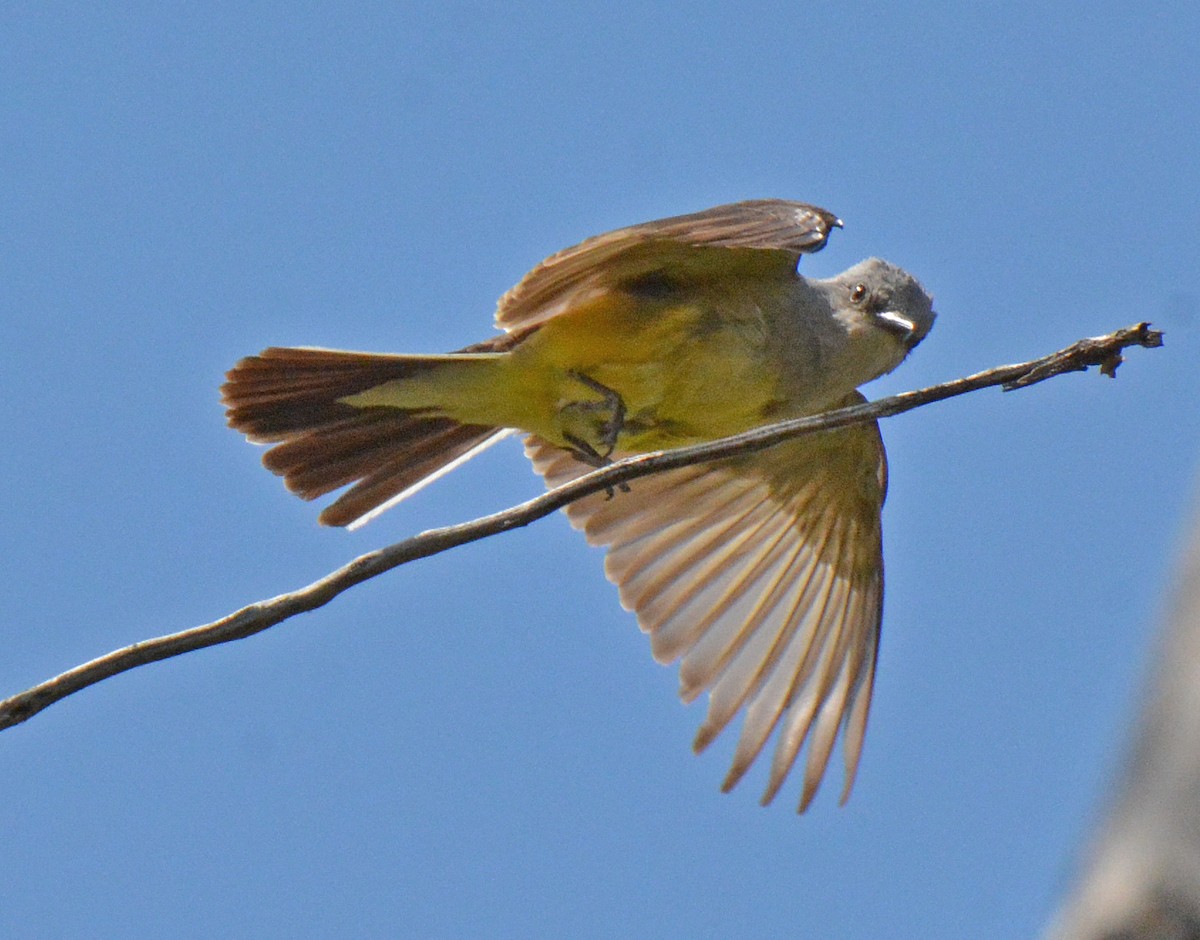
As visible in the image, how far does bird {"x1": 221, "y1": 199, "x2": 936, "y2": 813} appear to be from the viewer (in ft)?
16.8

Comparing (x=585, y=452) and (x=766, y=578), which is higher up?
(x=585, y=452)

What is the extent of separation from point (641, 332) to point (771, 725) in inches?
69.0

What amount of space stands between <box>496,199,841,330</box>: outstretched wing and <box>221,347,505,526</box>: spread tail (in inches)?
19.3

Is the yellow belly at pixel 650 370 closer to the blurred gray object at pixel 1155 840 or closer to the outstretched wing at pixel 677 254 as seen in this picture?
the outstretched wing at pixel 677 254

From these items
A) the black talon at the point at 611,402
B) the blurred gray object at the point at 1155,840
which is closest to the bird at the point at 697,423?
the black talon at the point at 611,402

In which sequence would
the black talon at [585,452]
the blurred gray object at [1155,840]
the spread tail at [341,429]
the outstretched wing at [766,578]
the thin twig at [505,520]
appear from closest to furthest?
the blurred gray object at [1155,840]
the thin twig at [505,520]
the spread tail at [341,429]
the black talon at [585,452]
the outstretched wing at [766,578]

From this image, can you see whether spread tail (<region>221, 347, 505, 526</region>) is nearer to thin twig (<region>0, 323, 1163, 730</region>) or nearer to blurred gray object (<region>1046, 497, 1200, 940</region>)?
thin twig (<region>0, 323, 1163, 730</region>)

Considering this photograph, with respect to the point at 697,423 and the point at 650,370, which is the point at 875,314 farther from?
the point at 650,370

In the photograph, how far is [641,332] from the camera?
200 inches

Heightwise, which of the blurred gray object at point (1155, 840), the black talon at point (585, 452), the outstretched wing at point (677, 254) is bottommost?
the blurred gray object at point (1155, 840)

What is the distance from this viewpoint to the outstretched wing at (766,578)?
19.8 ft

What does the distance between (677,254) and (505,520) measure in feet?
8.39

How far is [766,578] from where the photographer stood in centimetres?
650

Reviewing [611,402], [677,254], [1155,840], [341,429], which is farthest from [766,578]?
[1155,840]
